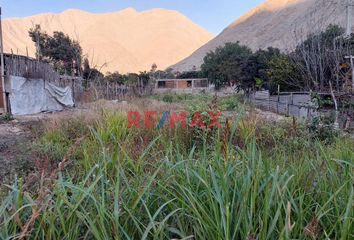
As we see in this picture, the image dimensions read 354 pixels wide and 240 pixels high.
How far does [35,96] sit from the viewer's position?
12180mm

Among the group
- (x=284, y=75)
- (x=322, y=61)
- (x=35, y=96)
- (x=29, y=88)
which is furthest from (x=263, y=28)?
(x=29, y=88)

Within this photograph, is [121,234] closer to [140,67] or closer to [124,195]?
[124,195]

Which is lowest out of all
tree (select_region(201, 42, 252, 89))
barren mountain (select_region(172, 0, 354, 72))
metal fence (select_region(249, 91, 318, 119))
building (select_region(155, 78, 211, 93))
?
metal fence (select_region(249, 91, 318, 119))

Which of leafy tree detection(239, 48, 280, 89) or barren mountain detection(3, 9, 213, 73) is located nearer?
leafy tree detection(239, 48, 280, 89)

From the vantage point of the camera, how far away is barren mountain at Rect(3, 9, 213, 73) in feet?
308

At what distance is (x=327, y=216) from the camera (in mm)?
1273

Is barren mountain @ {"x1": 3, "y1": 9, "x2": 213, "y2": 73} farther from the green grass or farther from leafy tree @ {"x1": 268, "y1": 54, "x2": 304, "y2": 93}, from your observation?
the green grass

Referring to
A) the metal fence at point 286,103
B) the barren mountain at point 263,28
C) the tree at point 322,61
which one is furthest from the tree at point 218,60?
the tree at point 322,61

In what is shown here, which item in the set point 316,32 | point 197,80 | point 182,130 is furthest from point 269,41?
point 182,130

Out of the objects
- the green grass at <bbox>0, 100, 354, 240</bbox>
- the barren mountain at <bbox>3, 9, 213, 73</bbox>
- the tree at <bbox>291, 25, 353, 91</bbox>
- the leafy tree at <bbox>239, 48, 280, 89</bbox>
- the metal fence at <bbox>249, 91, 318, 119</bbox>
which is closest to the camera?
the green grass at <bbox>0, 100, 354, 240</bbox>

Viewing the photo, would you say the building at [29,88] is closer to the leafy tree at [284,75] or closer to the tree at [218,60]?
the leafy tree at [284,75]

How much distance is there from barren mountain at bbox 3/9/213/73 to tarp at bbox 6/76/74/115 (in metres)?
71.8

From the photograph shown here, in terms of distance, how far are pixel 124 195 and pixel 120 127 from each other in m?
2.65

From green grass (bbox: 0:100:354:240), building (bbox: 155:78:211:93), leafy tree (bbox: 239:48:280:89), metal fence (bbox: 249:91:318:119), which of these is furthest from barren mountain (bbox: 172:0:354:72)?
green grass (bbox: 0:100:354:240)
